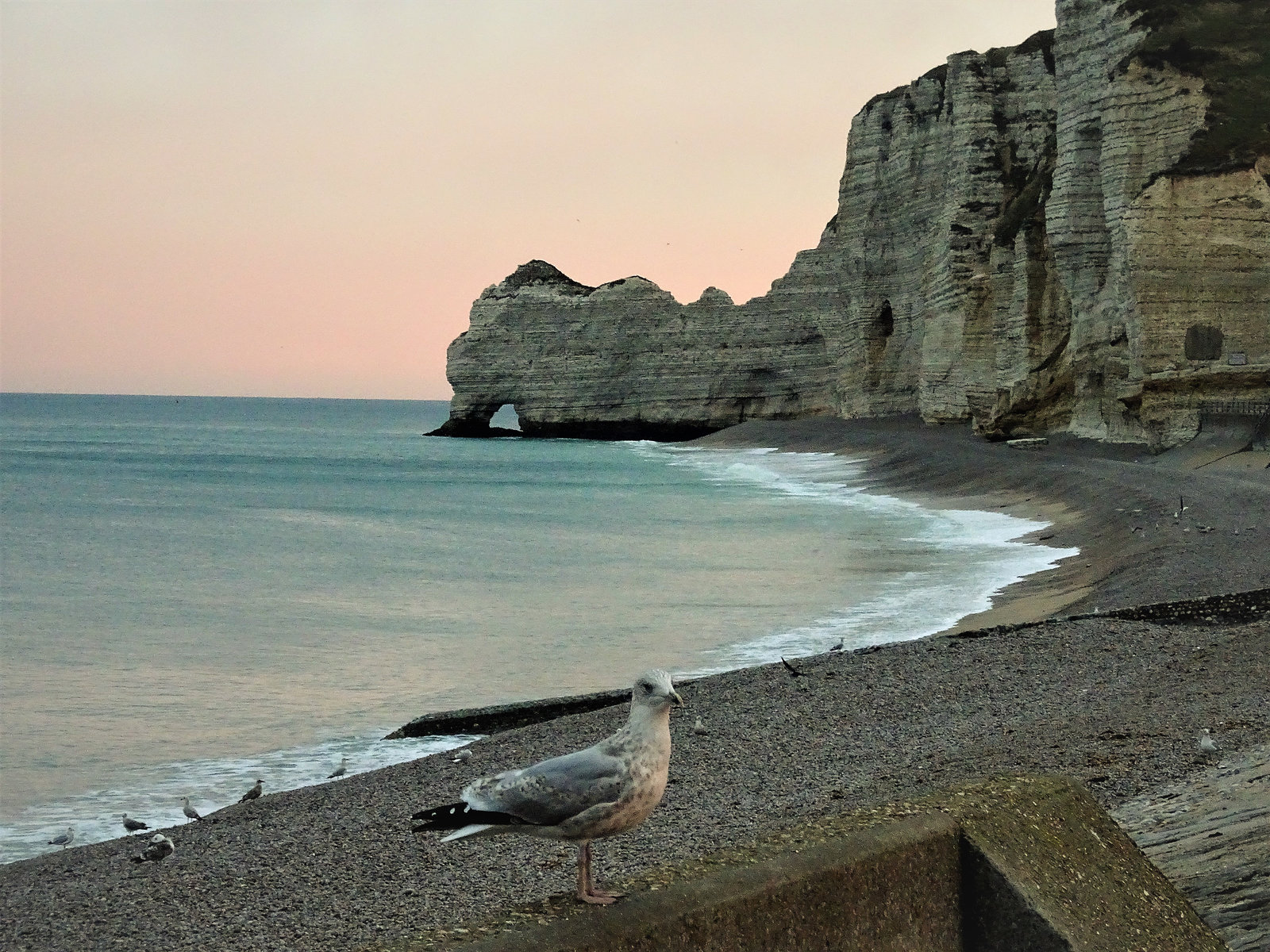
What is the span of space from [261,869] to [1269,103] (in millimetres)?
32205

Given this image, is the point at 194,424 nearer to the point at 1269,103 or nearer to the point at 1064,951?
the point at 1269,103

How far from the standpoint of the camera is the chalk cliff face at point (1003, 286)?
3006cm

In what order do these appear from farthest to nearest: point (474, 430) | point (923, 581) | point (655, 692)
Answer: point (474, 430) < point (923, 581) < point (655, 692)

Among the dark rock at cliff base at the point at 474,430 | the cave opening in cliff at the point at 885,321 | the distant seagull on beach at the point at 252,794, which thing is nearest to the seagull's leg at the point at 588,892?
the distant seagull on beach at the point at 252,794

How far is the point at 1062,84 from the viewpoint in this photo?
118ft

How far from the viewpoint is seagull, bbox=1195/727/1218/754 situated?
6.49 meters

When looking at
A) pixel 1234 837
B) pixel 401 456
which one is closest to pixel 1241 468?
pixel 1234 837

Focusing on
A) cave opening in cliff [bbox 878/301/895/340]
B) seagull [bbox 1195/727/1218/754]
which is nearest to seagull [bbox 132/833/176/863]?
seagull [bbox 1195/727/1218/754]

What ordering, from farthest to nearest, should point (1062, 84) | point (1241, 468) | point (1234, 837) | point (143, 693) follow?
point (1062, 84), point (1241, 468), point (143, 693), point (1234, 837)

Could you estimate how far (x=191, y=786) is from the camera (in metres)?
9.29

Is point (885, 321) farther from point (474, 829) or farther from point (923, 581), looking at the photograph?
point (474, 829)

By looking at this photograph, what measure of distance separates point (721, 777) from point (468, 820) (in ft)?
15.4

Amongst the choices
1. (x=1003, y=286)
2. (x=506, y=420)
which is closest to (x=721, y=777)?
(x=1003, y=286)

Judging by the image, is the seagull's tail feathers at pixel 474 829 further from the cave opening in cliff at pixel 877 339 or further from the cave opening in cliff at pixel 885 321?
the cave opening in cliff at pixel 877 339
